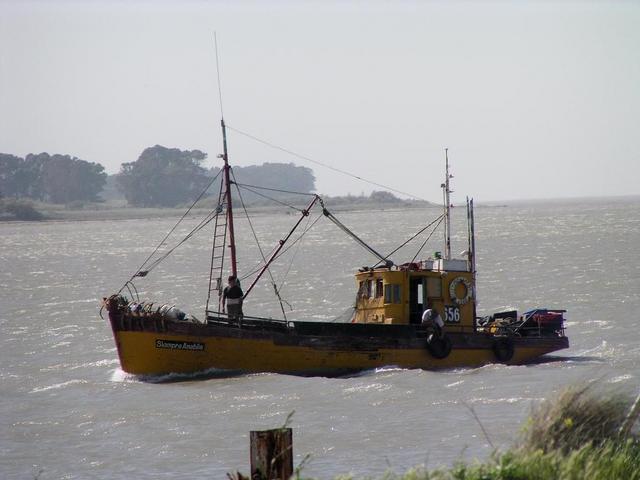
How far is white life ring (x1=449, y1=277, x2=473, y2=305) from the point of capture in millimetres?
30344

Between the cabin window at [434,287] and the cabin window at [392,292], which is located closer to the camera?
the cabin window at [392,292]

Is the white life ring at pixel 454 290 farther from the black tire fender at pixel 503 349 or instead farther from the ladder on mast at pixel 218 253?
the ladder on mast at pixel 218 253

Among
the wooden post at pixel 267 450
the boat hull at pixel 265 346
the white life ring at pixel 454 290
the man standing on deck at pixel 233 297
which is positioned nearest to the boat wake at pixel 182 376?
the boat hull at pixel 265 346

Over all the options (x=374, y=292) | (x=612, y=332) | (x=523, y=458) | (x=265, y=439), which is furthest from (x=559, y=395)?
(x=612, y=332)

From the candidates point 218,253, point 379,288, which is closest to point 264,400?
point 379,288

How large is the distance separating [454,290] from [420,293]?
2.76ft

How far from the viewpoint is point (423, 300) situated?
30328 millimetres

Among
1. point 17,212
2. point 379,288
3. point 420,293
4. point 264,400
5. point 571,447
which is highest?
point 17,212

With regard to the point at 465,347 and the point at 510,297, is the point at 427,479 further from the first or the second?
the point at 510,297

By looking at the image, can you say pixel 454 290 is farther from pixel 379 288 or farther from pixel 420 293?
pixel 379 288

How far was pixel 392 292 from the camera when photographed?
98.6 feet

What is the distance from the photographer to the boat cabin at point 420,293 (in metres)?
30.1

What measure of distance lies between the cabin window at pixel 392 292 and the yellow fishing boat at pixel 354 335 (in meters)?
0.02

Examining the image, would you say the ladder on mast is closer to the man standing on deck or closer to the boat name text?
the man standing on deck
